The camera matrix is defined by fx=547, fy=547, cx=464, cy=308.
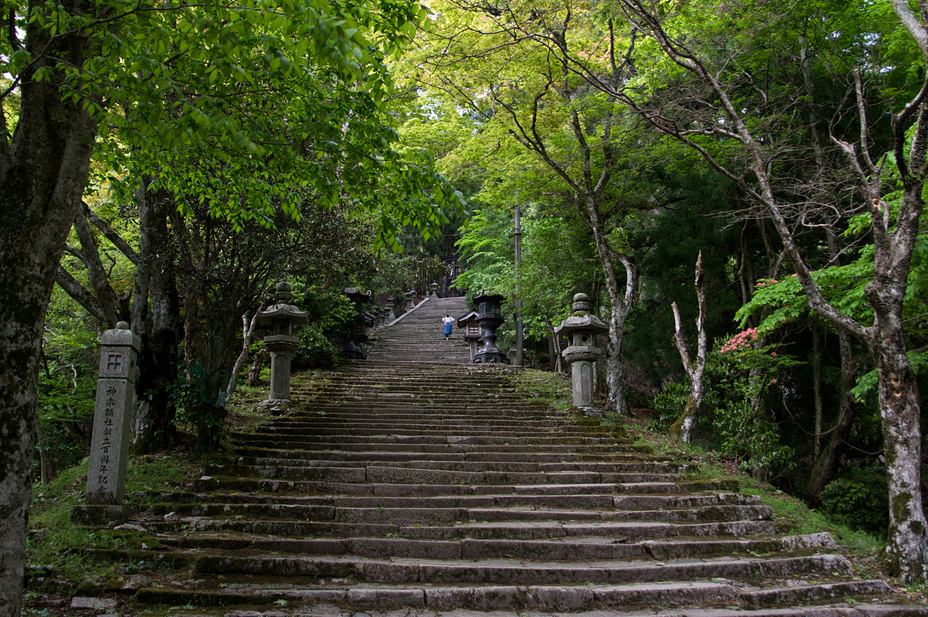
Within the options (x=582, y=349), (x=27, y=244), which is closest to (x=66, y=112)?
(x=27, y=244)

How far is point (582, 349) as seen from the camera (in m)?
9.73

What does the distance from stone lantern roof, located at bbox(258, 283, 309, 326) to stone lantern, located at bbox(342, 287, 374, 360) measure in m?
4.64

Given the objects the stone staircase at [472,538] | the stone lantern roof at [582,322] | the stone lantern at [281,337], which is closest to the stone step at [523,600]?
the stone staircase at [472,538]

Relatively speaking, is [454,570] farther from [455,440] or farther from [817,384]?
[817,384]

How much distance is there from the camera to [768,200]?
6.50 meters

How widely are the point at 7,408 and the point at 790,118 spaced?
11.3m

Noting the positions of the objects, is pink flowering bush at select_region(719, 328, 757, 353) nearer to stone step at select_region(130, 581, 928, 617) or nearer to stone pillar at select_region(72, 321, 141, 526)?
stone step at select_region(130, 581, 928, 617)

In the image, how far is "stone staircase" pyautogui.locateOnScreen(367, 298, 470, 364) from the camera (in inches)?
678

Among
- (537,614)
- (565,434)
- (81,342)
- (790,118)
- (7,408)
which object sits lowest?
(537,614)

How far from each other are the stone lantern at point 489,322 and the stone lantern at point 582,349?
618cm

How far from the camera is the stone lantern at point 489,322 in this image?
53.5 ft

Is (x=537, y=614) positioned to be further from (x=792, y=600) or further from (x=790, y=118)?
(x=790, y=118)

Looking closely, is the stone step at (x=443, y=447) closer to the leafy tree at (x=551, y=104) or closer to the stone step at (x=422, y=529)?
the stone step at (x=422, y=529)

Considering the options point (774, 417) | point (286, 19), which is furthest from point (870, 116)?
point (286, 19)
